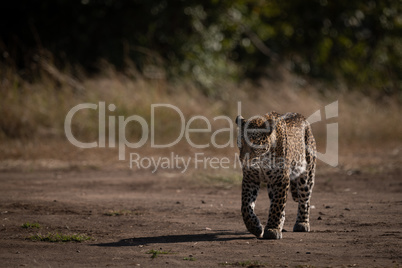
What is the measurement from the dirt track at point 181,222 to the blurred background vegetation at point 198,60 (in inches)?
157

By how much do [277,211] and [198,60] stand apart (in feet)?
44.5

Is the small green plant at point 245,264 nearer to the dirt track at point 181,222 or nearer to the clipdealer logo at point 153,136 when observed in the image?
the dirt track at point 181,222

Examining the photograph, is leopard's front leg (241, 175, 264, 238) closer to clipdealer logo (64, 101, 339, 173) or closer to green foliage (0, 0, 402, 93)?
clipdealer logo (64, 101, 339, 173)

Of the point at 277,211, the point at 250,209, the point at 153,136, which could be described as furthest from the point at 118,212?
the point at 153,136

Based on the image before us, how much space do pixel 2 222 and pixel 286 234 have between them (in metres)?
3.17

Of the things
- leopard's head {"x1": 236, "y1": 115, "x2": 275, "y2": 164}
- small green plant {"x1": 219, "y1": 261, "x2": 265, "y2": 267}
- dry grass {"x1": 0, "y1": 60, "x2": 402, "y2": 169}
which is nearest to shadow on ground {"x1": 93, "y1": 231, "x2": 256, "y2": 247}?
leopard's head {"x1": 236, "y1": 115, "x2": 275, "y2": 164}

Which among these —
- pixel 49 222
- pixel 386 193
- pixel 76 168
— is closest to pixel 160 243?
pixel 49 222

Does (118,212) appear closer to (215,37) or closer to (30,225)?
(30,225)

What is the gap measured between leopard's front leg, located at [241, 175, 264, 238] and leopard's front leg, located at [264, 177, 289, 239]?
95 millimetres

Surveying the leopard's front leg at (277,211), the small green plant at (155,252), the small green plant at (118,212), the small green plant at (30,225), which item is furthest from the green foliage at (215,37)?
the small green plant at (155,252)

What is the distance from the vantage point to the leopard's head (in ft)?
22.4

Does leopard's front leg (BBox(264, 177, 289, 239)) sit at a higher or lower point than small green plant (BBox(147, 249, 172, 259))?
higher

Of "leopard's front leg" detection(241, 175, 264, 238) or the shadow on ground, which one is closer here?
the shadow on ground

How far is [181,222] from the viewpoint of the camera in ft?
26.3
